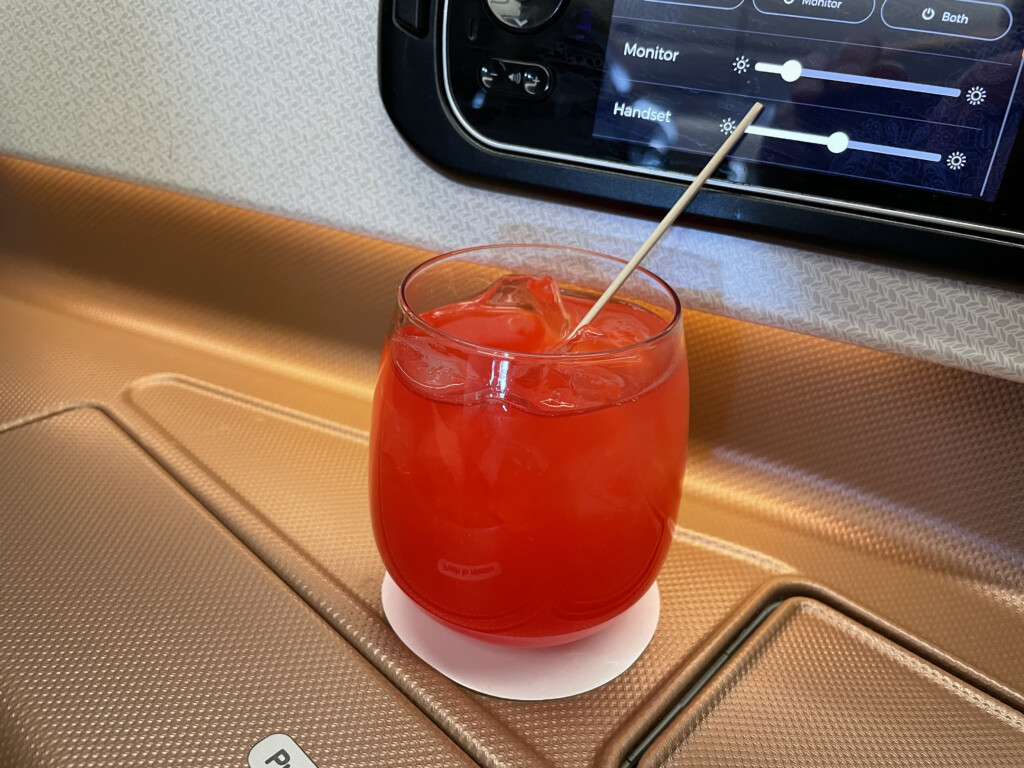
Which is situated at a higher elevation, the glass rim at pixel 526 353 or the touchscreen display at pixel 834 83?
the touchscreen display at pixel 834 83

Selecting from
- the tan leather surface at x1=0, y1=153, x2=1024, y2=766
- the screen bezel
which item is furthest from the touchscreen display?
the tan leather surface at x1=0, y1=153, x2=1024, y2=766

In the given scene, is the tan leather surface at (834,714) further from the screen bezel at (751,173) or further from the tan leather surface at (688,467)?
the screen bezel at (751,173)

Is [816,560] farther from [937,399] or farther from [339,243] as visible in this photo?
[339,243]

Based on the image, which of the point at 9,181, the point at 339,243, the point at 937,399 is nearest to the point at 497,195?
the point at 339,243

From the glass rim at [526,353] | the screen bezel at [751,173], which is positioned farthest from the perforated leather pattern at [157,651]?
the screen bezel at [751,173]

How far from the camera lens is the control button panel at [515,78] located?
0.43 metres

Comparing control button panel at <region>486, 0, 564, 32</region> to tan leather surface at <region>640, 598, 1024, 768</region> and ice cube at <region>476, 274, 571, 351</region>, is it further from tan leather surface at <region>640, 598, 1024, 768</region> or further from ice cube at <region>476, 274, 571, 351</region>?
tan leather surface at <region>640, 598, 1024, 768</region>

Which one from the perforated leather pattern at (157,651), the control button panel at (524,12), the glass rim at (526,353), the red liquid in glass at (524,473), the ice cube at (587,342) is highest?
the control button panel at (524,12)

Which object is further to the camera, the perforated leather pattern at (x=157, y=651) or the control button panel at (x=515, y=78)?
the control button panel at (x=515, y=78)

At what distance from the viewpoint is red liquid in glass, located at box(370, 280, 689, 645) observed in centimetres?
30

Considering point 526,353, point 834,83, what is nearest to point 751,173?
point 834,83

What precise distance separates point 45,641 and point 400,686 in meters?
0.15

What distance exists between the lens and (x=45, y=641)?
0.35 metres

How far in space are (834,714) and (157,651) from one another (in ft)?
0.94
